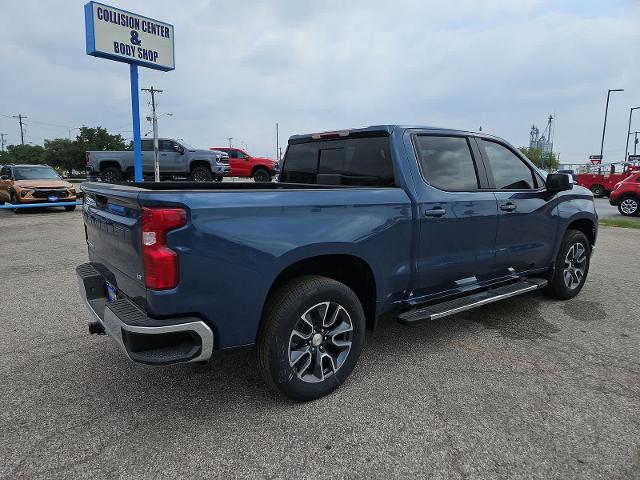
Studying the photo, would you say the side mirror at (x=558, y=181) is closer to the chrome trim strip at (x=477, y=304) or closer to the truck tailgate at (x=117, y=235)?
the chrome trim strip at (x=477, y=304)

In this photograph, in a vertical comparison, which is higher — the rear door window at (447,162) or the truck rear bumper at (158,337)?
the rear door window at (447,162)

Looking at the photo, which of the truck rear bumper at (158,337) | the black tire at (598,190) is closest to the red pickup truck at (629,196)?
the black tire at (598,190)

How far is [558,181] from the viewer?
4340mm

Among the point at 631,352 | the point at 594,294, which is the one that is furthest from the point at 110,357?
the point at 594,294

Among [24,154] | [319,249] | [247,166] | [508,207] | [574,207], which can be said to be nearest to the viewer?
[319,249]

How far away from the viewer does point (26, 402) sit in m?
2.89

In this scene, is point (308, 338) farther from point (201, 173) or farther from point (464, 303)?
point (201, 173)

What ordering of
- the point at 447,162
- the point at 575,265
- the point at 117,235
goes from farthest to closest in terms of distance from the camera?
1. the point at 575,265
2. the point at 447,162
3. the point at 117,235

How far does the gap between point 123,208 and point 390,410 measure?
6.65ft

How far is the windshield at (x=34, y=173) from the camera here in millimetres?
14377

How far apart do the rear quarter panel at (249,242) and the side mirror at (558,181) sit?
88.7 inches

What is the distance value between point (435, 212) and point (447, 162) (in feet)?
1.92

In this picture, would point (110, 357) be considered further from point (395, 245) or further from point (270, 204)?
point (395, 245)

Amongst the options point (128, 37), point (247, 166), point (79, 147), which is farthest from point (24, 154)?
point (128, 37)
